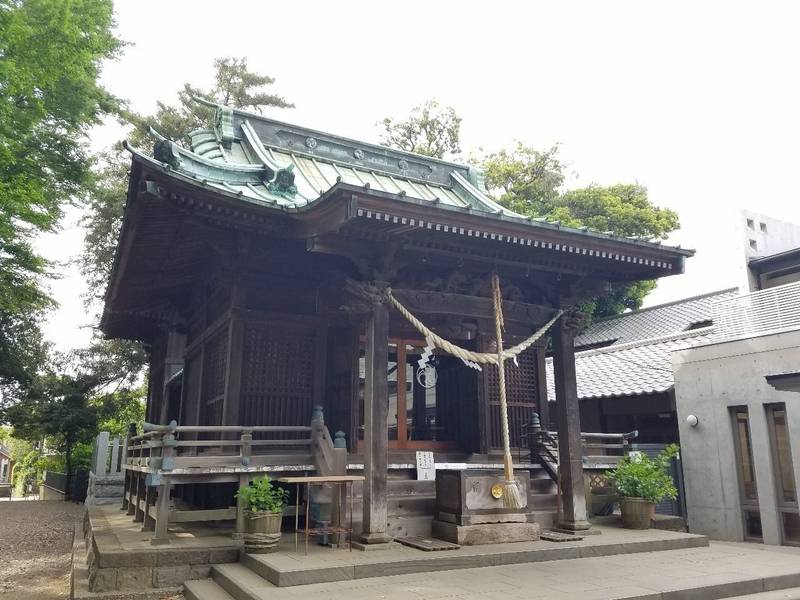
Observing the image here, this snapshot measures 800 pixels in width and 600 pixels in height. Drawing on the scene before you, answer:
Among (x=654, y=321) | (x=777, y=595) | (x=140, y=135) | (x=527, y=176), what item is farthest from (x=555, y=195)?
(x=777, y=595)

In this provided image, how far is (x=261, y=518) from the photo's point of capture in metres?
6.91

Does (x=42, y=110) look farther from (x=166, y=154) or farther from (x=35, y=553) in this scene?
(x=35, y=553)

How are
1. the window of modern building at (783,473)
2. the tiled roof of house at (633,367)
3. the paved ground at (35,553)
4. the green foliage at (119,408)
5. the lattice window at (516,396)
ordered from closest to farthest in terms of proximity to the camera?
the paved ground at (35,553)
the window of modern building at (783,473)
the lattice window at (516,396)
the tiled roof of house at (633,367)
the green foliage at (119,408)

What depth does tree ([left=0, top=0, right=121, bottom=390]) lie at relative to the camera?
1058 centimetres

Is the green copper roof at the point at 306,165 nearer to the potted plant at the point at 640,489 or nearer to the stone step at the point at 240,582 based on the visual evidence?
the potted plant at the point at 640,489

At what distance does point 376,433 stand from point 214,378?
374 cm

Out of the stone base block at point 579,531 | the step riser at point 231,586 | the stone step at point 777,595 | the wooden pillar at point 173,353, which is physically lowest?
the stone step at point 777,595

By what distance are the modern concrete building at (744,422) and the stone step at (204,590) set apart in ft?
30.7

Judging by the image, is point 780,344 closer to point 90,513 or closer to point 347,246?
point 347,246

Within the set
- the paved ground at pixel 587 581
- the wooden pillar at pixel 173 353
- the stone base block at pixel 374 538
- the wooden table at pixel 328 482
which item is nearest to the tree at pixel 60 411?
the wooden pillar at pixel 173 353

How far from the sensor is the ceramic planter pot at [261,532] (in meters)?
6.86

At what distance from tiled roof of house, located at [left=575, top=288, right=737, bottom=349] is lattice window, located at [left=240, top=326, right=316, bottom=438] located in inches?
561

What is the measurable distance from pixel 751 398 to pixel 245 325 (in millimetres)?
9368

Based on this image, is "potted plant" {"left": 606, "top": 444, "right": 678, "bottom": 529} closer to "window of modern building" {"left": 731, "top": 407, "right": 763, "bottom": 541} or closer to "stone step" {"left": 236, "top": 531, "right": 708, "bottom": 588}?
"stone step" {"left": 236, "top": 531, "right": 708, "bottom": 588}
